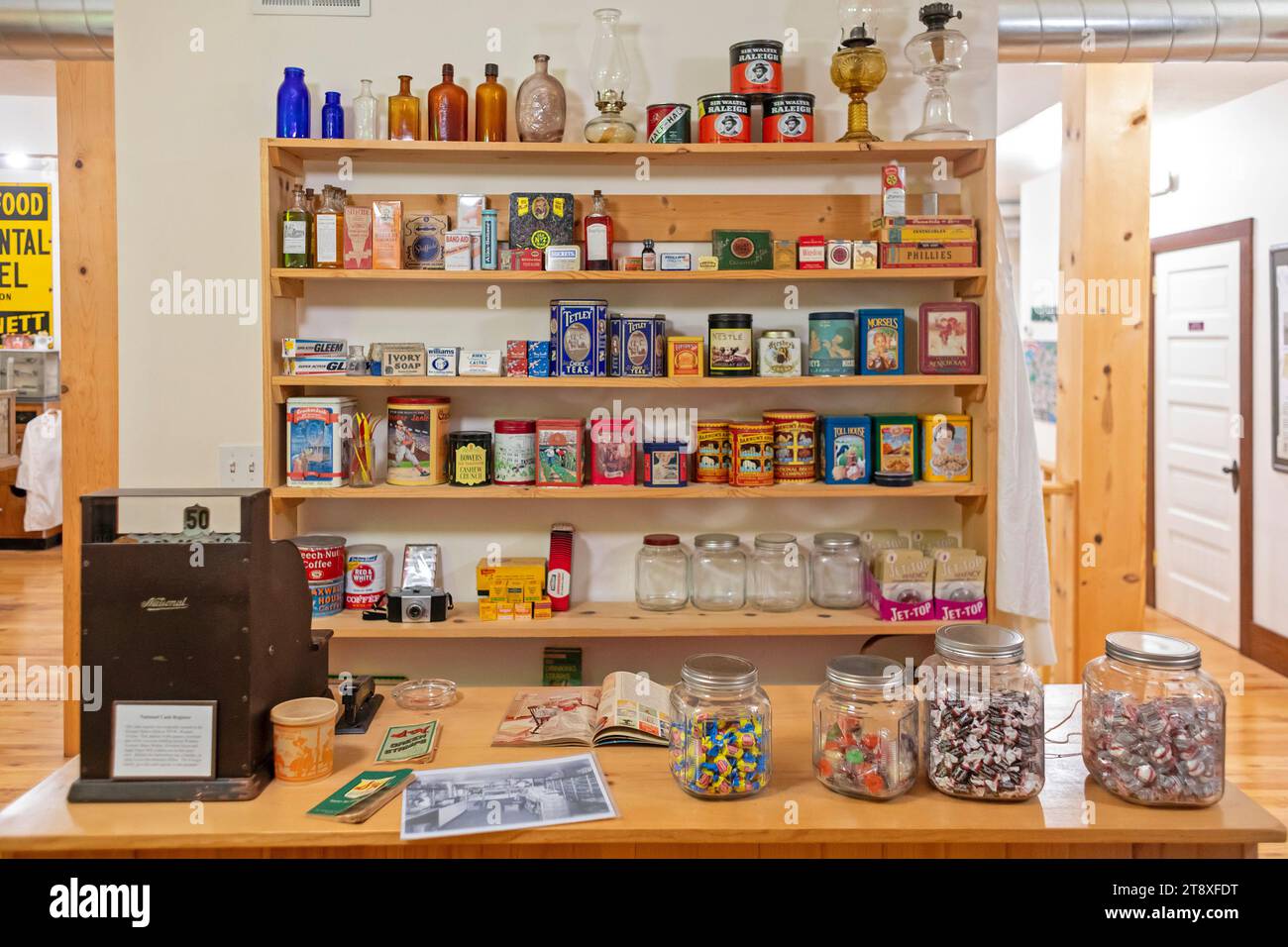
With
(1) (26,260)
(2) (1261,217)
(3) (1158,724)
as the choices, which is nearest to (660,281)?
(3) (1158,724)

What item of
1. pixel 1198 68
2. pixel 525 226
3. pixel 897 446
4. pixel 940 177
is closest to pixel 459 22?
pixel 525 226

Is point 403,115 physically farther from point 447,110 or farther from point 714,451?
point 714,451

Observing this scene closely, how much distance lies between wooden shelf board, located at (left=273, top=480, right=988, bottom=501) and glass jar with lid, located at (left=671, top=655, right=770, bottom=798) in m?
1.31

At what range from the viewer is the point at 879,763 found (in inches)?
67.4

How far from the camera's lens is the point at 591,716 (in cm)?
212

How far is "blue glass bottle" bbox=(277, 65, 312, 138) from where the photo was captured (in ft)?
9.78

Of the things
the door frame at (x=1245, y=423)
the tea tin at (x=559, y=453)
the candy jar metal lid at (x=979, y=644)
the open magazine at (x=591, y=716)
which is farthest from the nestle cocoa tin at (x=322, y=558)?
the door frame at (x=1245, y=423)

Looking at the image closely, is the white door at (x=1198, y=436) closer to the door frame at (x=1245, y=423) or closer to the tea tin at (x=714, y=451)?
the door frame at (x=1245, y=423)

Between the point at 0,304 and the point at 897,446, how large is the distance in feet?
27.9

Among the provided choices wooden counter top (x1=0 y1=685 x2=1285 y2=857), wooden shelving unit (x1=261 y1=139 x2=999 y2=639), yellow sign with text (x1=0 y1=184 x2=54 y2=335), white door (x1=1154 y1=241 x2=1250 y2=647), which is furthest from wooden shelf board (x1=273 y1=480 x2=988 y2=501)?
yellow sign with text (x1=0 y1=184 x2=54 y2=335)

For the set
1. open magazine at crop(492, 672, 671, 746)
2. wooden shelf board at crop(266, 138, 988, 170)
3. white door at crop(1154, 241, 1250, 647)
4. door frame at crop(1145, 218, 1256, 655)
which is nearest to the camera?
open magazine at crop(492, 672, 671, 746)

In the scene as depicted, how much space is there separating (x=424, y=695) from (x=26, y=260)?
8.47m

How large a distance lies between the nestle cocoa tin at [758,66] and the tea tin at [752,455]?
92 cm

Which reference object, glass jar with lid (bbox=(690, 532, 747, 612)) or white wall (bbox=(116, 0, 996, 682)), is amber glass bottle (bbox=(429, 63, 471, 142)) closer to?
white wall (bbox=(116, 0, 996, 682))
